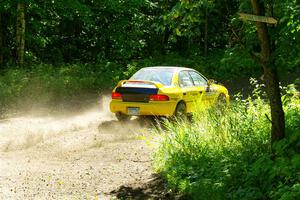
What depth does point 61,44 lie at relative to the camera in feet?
88.8

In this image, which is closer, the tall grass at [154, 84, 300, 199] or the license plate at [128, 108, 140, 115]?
the tall grass at [154, 84, 300, 199]

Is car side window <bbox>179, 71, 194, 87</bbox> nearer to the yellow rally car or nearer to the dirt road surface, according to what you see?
the yellow rally car

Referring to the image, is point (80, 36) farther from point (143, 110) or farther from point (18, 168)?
point (18, 168)

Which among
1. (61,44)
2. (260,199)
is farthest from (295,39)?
(61,44)

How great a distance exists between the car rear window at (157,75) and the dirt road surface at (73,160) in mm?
1212

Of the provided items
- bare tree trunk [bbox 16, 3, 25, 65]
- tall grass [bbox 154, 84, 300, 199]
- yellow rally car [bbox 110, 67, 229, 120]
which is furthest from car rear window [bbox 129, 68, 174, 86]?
bare tree trunk [bbox 16, 3, 25, 65]

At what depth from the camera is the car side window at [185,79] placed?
518 inches

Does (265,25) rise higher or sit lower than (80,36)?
lower

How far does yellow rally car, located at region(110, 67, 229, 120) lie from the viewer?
39.9 feet

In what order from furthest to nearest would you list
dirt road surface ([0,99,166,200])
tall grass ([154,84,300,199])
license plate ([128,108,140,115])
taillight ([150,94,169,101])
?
license plate ([128,108,140,115]) < taillight ([150,94,169,101]) < dirt road surface ([0,99,166,200]) < tall grass ([154,84,300,199])

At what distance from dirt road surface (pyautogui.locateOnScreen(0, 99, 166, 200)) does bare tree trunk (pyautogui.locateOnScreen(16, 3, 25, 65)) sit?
8.63 metres

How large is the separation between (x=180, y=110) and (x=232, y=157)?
17.7 ft

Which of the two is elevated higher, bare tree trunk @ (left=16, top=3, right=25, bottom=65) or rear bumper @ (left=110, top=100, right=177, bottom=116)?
bare tree trunk @ (left=16, top=3, right=25, bottom=65)

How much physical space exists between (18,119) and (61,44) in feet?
44.2
